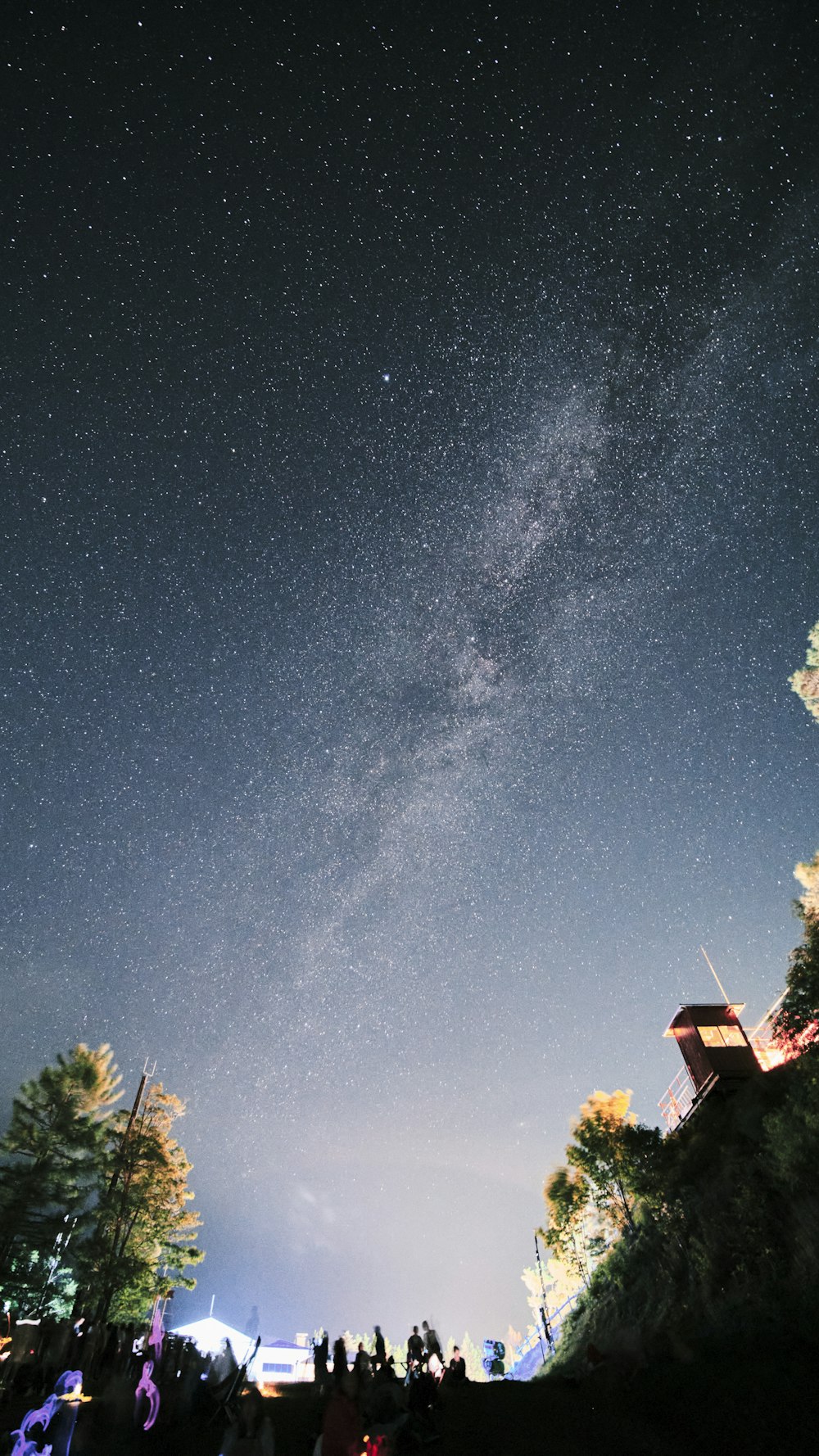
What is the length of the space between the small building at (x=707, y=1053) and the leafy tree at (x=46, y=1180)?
1201 inches

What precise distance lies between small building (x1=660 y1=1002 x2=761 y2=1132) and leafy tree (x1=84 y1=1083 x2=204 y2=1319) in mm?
26441

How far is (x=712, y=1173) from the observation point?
27.4 metres

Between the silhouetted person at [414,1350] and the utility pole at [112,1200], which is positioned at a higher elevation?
the utility pole at [112,1200]

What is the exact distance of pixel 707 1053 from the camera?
112 feet

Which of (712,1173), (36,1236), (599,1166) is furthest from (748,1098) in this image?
(36,1236)

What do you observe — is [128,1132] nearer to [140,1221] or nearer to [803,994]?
[140,1221]

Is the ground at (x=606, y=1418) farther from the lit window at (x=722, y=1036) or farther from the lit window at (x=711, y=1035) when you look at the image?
the lit window at (x=722, y=1036)

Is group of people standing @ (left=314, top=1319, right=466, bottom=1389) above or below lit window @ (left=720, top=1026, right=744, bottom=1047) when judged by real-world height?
below

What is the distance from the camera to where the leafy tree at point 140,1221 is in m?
30.4

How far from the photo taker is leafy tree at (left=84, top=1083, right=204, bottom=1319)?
3041 cm

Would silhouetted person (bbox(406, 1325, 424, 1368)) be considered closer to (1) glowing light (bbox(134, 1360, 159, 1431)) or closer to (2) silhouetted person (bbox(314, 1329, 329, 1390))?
(2) silhouetted person (bbox(314, 1329, 329, 1390))

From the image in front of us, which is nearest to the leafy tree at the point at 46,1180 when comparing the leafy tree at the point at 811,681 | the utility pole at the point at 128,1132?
the utility pole at the point at 128,1132

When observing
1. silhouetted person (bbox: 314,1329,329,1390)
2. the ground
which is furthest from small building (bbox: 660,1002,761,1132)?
silhouetted person (bbox: 314,1329,329,1390)

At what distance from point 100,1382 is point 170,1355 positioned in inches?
63.1
